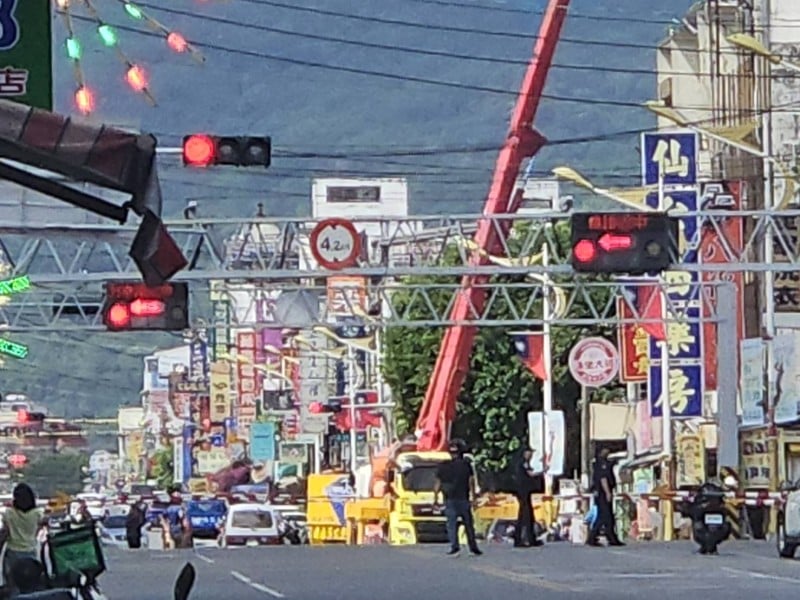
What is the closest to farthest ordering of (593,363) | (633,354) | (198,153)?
(198,153) → (593,363) → (633,354)

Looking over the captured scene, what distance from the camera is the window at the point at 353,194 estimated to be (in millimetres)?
141750

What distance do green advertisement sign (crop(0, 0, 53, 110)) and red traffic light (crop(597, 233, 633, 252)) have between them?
24.1 m

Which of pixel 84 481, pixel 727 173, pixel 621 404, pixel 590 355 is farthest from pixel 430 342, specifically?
pixel 84 481

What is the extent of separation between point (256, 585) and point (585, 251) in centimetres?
1395

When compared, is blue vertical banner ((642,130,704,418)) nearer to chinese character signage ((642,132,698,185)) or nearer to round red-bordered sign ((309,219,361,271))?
chinese character signage ((642,132,698,185))

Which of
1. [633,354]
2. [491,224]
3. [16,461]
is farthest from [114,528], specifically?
[16,461]

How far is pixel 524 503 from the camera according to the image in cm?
3997

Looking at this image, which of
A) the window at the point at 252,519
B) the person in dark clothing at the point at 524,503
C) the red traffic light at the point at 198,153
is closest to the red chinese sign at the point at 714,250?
the window at the point at 252,519

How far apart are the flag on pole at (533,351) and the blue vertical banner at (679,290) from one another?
5797mm

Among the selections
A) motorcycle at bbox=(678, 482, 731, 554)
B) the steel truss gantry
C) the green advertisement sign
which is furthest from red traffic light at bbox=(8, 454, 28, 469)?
the green advertisement sign

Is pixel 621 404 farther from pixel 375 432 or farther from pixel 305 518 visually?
pixel 375 432

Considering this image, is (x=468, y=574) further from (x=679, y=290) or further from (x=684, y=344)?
(x=684, y=344)

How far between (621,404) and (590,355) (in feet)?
68.3

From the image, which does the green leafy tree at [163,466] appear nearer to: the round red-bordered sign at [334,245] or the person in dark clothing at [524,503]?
the round red-bordered sign at [334,245]
